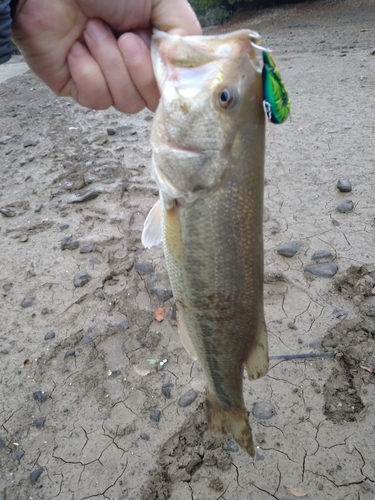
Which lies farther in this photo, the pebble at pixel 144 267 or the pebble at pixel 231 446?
the pebble at pixel 144 267

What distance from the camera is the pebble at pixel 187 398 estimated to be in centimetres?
289

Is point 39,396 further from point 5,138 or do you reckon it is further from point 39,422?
point 5,138

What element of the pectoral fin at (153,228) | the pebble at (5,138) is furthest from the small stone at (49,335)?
the pebble at (5,138)

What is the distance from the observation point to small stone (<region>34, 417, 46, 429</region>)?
9.43 ft

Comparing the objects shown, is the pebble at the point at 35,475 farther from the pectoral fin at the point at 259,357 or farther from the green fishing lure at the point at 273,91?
the green fishing lure at the point at 273,91

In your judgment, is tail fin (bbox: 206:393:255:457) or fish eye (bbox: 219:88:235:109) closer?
fish eye (bbox: 219:88:235:109)

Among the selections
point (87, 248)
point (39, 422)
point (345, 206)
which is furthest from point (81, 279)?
point (345, 206)

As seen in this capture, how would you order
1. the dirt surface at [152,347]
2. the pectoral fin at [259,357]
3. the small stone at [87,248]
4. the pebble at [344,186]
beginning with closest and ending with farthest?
the pectoral fin at [259,357], the dirt surface at [152,347], the small stone at [87,248], the pebble at [344,186]

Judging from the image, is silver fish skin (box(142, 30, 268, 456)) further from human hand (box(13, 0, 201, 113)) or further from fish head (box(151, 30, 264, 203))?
human hand (box(13, 0, 201, 113))

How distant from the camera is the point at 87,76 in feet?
7.77

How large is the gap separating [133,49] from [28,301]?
253cm

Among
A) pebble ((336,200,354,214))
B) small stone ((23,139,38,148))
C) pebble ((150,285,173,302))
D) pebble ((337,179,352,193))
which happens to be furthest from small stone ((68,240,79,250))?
small stone ((23,139,38,148))

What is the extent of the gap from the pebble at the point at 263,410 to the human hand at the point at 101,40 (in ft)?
6.71

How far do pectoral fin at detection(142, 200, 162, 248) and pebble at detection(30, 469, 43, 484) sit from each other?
1.66 meters
